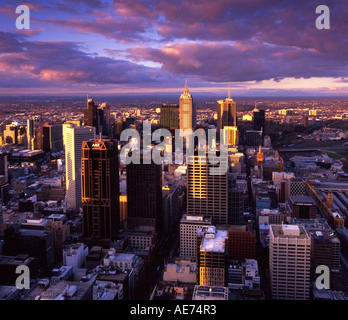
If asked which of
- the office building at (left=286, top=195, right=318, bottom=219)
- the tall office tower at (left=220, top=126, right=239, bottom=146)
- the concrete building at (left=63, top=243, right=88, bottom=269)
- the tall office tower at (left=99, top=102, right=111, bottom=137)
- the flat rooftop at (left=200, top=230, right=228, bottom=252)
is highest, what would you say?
the tall office tower at (left=99, top=102, right=111, bottom=137)

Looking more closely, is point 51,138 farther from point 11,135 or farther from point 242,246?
point 242,246

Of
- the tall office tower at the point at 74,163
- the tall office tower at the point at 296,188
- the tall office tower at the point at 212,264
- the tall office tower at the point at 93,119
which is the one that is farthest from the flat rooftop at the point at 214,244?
the tall office tower at the point at 93,119

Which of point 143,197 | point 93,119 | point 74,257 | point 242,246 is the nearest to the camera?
point 74,257

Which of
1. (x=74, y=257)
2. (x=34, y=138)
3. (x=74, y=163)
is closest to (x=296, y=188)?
(x=74, y=163)

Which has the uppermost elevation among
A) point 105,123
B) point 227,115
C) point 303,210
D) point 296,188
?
point 227,115

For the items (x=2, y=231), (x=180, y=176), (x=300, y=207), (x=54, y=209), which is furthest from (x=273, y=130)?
(x=2, y=231)

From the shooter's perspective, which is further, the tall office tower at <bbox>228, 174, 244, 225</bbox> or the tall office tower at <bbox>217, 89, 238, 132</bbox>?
the tall office tower at <bbox>217, 89, 238, 132</bbox>

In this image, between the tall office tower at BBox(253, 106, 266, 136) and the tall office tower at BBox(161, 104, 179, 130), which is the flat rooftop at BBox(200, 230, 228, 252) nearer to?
the tall office tower at BBox(161, 104, 179, 130)

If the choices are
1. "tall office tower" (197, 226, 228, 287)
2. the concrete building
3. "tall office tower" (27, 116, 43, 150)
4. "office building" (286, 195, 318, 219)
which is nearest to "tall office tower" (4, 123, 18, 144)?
"tall office tower" (27, 116, 43, 150)
